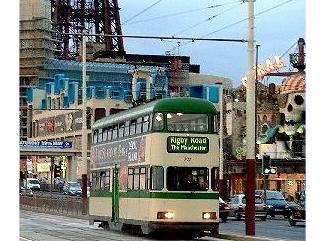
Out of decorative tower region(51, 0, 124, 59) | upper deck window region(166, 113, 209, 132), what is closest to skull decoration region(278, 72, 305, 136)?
upper deck window region(166, 113, 209, 132)

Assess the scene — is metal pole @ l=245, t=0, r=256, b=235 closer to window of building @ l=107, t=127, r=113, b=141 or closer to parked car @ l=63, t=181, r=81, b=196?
window of building @ l=107, t=127, r=113, b=141

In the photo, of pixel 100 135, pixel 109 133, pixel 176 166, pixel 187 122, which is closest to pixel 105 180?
pixel 109 133

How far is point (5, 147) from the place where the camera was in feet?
27.7

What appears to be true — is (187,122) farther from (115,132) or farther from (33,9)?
(33,9)

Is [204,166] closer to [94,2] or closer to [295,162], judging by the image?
[295,162]

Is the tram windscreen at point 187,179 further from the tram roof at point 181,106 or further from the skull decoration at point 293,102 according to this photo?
the skull decoration at point 293,102

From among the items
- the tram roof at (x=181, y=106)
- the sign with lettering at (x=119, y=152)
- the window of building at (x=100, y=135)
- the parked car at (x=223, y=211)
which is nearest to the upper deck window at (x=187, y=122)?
the tram roof at (x=181, y=106)

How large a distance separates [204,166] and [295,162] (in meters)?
44.9

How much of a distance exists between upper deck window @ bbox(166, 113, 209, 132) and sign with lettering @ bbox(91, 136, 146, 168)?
1.07 m

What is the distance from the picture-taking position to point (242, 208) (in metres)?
47.2

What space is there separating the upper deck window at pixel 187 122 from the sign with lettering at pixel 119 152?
1067 millimetres

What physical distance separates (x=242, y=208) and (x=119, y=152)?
61.0 feet

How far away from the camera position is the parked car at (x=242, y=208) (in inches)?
1833

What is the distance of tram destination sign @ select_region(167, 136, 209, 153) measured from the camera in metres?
26.2
